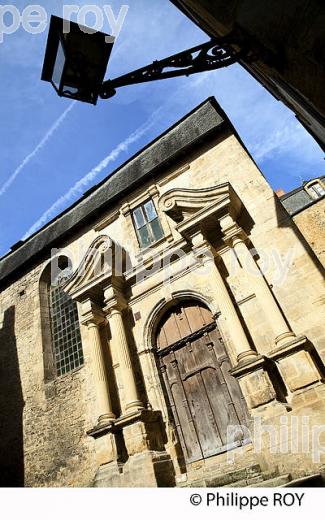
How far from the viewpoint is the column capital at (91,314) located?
8.09m

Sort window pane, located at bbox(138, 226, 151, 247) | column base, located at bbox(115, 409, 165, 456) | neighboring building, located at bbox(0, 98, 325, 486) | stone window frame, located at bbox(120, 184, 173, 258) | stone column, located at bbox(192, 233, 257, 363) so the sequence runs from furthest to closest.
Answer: window pane, located at bbox(138, 226, 151, 247)
stone window frame, located at bbox(120, 184, 173, 258)
column base, located at bbox(115, 409, 165, 456)
stone column, located at bbox(192, 233, 257, 363)
neighboring building, located at bbox(0, 98, 325, 486)

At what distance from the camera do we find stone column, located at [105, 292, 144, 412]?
6844 mm

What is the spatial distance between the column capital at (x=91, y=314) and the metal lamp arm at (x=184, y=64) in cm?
563

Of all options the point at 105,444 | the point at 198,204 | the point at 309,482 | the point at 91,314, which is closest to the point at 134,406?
the point at 105,444

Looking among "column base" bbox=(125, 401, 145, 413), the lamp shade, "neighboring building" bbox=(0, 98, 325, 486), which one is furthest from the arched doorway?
the lamp shade

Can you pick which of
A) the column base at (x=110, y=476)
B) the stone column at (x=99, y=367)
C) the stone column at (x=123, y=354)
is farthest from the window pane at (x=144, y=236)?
the column base at (x=110, y=476)

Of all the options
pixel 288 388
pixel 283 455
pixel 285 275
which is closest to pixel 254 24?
pixel 285 275

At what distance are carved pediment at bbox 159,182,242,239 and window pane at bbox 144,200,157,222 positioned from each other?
848mm

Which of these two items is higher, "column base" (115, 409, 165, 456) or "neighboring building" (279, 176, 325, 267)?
"neighboring building" (279, 176, 325, 267)

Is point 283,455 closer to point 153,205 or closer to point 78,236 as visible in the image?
point 153,205

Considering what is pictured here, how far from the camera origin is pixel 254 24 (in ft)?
10.7

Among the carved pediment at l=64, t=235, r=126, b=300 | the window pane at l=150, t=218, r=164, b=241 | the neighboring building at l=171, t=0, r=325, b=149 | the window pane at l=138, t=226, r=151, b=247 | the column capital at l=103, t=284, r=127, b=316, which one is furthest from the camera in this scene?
the window pane at l=138, t=226, r=151, b=247

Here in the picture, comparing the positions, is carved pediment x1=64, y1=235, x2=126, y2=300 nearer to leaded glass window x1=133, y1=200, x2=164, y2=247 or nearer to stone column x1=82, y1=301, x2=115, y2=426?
stone column x1=82, y1=301, x2=115, y2=426

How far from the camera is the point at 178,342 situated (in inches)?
295
